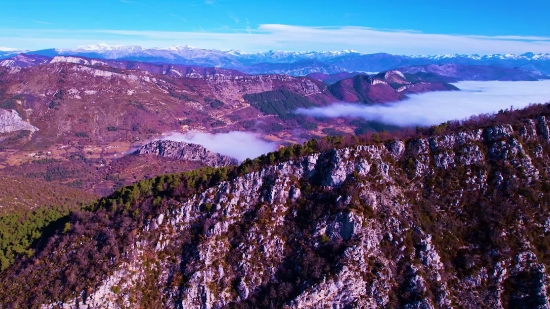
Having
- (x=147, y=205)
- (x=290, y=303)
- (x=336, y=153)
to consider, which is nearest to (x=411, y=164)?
(x=336, y=153)

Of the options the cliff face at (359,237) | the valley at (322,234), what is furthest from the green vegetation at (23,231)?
the cliff face at (359,237)

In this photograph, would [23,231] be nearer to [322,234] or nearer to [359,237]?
[322,234]

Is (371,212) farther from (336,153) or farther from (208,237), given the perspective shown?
(208,237)

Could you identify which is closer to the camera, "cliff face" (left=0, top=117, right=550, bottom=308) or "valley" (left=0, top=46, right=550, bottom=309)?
"cliff face" (left=0, top=117, right=550, bottom=308)

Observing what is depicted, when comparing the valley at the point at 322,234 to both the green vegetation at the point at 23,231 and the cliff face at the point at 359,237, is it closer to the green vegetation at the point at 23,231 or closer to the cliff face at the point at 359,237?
the cliff face at the point at 359,237

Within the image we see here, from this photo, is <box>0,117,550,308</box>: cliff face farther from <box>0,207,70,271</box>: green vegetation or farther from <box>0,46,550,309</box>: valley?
<box>0,207,70,271</box>: green vegetation

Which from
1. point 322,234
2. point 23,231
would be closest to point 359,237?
point 322,234

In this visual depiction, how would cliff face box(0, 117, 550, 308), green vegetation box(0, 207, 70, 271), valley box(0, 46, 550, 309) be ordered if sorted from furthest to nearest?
green vegetation box(0, 207, 70, 271) < valley box(0, 46, 550, 309) < cliff face box(0, 117, 550, 308)

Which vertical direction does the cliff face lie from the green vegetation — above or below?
above

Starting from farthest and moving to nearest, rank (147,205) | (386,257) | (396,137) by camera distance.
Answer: (396,137)
(147,205)
(386,257)

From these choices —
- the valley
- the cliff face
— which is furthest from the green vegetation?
the cliff face
